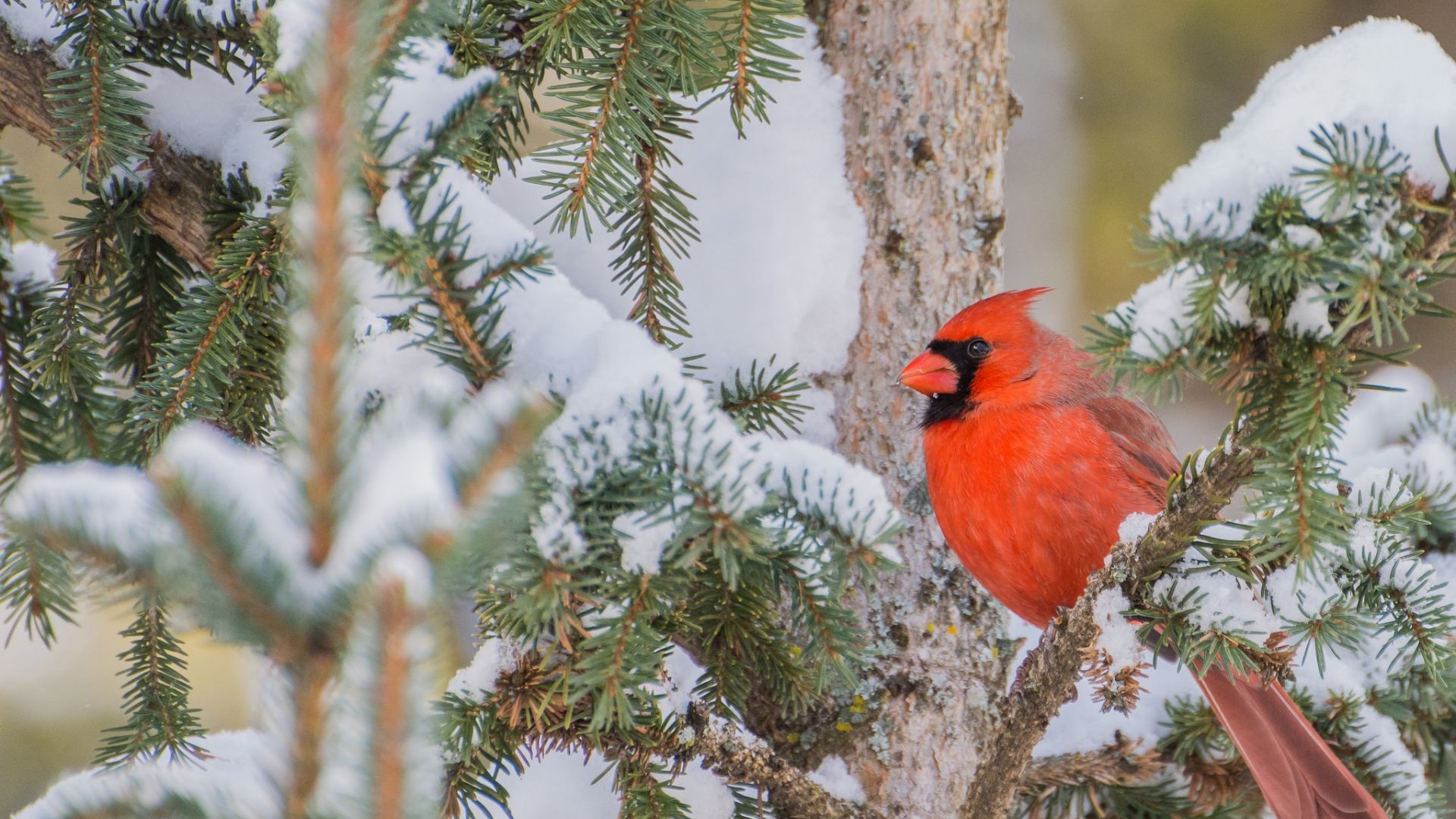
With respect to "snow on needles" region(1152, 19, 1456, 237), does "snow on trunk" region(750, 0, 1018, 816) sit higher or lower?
higher

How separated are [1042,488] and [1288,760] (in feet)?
1.75

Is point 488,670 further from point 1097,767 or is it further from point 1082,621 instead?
point 1097,767

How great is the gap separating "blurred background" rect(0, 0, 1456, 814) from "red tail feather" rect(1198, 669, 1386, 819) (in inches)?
109

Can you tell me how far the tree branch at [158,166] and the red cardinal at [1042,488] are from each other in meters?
1.17

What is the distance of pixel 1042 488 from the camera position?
5.85 ft

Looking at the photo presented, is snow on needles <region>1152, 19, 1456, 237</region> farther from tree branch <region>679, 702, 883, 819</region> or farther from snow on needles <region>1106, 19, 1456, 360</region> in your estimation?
tree branch <region>679, 702, 883, 819</region>

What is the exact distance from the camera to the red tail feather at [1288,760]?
1.57 m

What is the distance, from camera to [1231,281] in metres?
0.84

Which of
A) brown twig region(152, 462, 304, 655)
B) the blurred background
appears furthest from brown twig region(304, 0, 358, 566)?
the blurred background

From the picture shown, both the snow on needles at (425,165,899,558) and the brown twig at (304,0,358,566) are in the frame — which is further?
the snow on needles at (425,165,899,558)

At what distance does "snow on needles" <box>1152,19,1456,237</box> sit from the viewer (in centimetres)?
82

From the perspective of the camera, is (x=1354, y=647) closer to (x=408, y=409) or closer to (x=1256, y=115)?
(x=1256, y=115)

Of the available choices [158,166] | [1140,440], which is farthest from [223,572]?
[1140,440]

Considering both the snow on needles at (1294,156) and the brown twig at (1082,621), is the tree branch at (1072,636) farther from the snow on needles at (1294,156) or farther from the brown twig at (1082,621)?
the snow on needles at (1294,156)
